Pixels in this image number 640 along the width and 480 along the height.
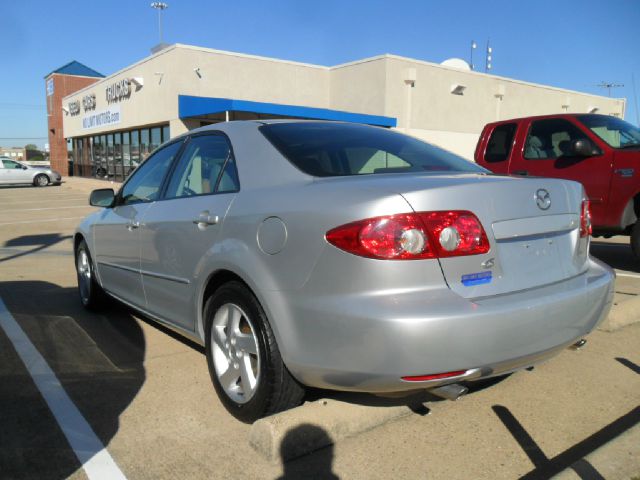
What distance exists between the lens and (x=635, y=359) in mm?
3992

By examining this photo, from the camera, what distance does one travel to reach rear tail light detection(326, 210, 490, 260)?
231 cm

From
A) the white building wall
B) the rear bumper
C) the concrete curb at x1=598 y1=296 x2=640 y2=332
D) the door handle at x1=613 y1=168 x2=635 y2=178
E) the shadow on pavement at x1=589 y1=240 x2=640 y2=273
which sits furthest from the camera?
the white building wall

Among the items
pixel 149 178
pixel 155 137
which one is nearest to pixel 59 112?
pixel 155 137

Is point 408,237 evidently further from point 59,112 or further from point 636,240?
point 59,112

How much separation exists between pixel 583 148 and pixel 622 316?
8.33 ft

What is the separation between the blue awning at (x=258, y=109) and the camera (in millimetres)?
16234

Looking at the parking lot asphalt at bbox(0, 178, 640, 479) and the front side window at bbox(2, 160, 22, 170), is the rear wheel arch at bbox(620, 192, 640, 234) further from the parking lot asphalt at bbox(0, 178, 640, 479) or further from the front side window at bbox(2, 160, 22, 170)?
the front side window at bbox(2, 160, 22, 170)

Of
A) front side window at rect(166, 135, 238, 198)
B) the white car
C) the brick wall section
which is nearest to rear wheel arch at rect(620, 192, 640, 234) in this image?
front side window at rect(166, 135, 238, 198)

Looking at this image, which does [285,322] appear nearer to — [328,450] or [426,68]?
[328,450]

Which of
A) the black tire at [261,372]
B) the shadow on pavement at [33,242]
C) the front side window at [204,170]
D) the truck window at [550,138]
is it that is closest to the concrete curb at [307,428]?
the black tire at [261,372]

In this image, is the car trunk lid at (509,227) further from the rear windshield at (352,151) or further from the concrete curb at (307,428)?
the concrete curb at (307,428)

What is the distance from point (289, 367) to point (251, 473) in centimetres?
50

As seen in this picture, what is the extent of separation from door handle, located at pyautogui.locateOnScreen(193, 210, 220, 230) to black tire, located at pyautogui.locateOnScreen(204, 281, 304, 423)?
0.37m

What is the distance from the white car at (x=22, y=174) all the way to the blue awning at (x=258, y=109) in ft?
50.7
